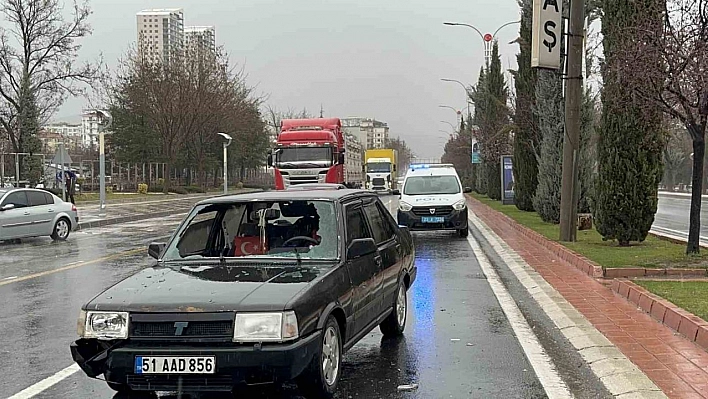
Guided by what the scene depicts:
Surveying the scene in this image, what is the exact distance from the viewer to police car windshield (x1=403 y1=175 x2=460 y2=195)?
20047 mm

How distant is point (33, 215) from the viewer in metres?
19.4

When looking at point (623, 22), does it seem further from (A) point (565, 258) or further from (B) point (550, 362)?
(B) point (550, 362)

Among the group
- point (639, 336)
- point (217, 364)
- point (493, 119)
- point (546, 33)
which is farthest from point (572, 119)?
point (493, 119)

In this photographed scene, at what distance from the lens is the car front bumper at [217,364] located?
4762 mm

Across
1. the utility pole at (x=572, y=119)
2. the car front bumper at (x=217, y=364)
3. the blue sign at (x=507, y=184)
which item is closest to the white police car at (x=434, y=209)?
the utility pole at (x=572, y=119)

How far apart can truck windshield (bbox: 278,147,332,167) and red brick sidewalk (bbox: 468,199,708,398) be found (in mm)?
21181

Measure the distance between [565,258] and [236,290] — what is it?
384 inches

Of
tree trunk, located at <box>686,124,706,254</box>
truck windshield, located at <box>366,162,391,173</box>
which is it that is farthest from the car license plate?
truck windshield, located at <box>366,162,391,173</box>

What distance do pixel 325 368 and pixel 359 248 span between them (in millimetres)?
1206

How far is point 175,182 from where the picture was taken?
6400cm

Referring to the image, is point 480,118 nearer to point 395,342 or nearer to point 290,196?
point 395,342

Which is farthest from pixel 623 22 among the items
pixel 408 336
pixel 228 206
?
pixel 228 206

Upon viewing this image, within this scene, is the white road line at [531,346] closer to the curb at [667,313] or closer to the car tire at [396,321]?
the car tire at [396,321]

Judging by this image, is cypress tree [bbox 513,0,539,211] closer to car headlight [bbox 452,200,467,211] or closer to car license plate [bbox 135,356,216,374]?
car headlight [bbox 452,200,467,211]
